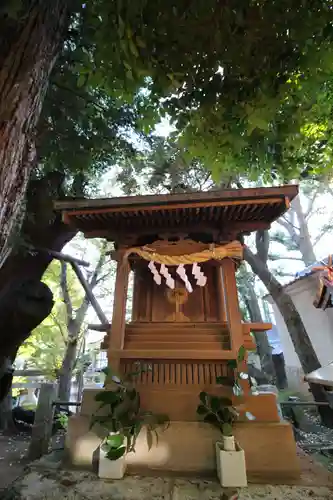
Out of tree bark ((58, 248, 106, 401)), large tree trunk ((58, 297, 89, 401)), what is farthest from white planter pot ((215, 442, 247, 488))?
large tree trunk ((58, 297, 89, 401))

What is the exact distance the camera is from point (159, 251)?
477cm

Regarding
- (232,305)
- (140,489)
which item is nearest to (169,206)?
(232,305)

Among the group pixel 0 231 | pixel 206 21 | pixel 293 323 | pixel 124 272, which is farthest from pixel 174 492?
pixel 293 323

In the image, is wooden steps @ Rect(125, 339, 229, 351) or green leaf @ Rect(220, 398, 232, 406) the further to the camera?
wooden steps @ Rect(125, 339, 229, 351)

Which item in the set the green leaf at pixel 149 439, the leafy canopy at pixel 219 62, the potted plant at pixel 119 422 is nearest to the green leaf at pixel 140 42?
the leafy canopy at pixel 219 62

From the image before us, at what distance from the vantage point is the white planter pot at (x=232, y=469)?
323 centimetres

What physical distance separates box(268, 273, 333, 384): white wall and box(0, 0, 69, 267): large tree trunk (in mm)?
10081

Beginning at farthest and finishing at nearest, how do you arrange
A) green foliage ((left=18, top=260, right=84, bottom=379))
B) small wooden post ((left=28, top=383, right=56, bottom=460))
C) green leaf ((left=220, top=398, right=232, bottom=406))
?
A: 1. green foliage ((left=18, top=260, right=84, bottom=379))
2. small wooden post ((left=28, top=383, right=56, bottom=460))
3. green leaf ((left=220, top=398, right=232, bottom=406))

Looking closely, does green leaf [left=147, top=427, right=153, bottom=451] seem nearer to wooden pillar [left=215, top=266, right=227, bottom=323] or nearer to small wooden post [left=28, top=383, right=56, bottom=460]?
wooden pillar [left=215, top=266, right=227, bottom=323]

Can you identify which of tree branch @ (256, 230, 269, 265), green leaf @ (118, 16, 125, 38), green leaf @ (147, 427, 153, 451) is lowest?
green leaf @ (147, 427, 153, 451)

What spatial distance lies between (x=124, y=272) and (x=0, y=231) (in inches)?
124

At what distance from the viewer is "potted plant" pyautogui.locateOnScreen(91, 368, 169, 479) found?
135 inches

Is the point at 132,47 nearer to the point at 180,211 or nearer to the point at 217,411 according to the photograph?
the point at 180,211

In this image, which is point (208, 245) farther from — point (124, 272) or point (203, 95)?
point (203, 95)
